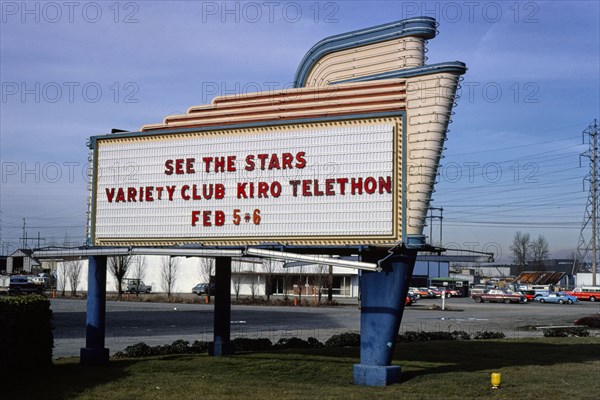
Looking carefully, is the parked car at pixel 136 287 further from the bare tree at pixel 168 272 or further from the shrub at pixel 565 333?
the shrub at pixel 565 333

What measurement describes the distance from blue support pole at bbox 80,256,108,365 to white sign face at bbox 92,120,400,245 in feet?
2.40

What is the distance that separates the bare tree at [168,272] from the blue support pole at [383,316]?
64716 millimetres

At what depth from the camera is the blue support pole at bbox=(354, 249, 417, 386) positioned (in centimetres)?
1494

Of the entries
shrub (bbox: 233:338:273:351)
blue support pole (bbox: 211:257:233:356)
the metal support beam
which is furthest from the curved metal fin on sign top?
shrub (bbox: 233:338:273:351)

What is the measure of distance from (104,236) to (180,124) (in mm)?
3175

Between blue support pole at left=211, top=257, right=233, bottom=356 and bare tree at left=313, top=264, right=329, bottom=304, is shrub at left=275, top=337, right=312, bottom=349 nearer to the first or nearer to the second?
blue support pole at left=211, top=257, right=233, bottom=356

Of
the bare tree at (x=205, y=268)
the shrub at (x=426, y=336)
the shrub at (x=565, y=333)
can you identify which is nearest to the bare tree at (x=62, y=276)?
the bare tree at (x=205, y=268)

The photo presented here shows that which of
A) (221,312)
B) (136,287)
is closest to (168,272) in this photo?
(136,287)

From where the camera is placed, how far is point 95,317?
17.9m

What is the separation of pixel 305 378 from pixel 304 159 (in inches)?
181

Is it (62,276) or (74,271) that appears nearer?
(74,271)

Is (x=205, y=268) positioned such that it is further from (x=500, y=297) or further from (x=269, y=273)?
(x=500, y=297)

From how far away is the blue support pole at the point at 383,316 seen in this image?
49.0 ft

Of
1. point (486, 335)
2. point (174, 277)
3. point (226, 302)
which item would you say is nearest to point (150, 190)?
point (226, 302)
